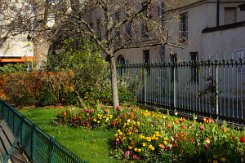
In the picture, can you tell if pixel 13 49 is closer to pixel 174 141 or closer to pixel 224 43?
pixel 224 43

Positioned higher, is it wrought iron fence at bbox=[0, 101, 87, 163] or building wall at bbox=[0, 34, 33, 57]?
building wall at bbox=[0, 34, 33, 57]

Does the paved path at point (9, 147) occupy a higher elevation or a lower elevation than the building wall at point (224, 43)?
lower

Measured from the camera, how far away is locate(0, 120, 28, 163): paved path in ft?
22.5

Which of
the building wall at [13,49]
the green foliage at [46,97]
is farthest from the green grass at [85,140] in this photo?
the building wall at [13,49]

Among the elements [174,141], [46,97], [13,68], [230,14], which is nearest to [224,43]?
[230,14]

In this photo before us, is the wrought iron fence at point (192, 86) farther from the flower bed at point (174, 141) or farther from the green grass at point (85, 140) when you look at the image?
the green grass at point (85, 140)

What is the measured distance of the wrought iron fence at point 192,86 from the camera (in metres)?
12.1

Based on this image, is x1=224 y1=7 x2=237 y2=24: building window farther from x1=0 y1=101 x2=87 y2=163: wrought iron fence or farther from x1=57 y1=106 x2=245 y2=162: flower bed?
x1=0 y1=101 x2=87 y2=163: wrought iron fence

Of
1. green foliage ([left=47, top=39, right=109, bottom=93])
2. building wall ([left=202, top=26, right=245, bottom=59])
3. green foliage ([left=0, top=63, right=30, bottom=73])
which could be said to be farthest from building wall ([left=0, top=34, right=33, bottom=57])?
building wall ([left=202, top=26, right=245, bottom=59])

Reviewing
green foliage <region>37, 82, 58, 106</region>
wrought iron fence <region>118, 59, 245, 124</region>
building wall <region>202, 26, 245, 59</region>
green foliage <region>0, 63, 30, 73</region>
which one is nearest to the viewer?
wrought iron fence <region>118, 59, 245, 124</region>

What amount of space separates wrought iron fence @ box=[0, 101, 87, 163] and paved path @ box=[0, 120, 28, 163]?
0.33 feet

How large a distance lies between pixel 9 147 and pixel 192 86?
33.2ft

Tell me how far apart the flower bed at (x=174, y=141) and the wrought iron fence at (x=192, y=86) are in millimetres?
3776

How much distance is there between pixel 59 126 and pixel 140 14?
3710 millimetres
